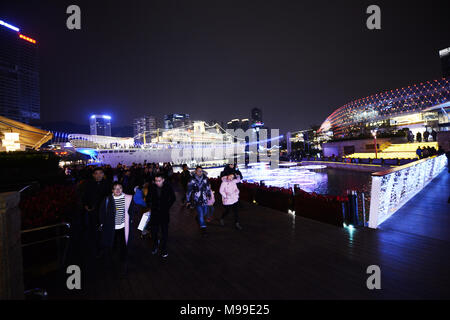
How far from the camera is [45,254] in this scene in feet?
11.7

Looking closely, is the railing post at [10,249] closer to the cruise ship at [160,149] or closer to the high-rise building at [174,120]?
the cruise ship at [160,149]

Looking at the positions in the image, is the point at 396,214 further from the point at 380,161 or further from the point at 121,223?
the point at 380,161

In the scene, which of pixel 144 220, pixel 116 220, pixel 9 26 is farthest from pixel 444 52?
pixel 9 26

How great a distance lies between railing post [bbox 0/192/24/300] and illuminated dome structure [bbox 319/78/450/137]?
48629 millimetres

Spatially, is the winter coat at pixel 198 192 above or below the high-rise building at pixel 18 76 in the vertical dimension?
below

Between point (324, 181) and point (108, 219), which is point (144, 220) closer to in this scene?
point (108, 219)

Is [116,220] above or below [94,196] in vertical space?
below

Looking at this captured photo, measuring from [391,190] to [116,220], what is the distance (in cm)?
689

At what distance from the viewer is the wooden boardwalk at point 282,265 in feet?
9.59

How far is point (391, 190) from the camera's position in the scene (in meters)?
5.58

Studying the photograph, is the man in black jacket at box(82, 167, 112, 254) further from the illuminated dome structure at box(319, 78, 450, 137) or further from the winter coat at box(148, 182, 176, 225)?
the illuminated dome structure at box(319, 78, 450, 137)

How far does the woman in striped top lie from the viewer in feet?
11.7

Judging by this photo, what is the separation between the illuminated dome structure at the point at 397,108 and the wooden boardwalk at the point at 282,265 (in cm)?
4386

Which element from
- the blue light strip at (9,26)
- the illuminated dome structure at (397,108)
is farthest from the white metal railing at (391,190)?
the blue light strip at (9,26)
